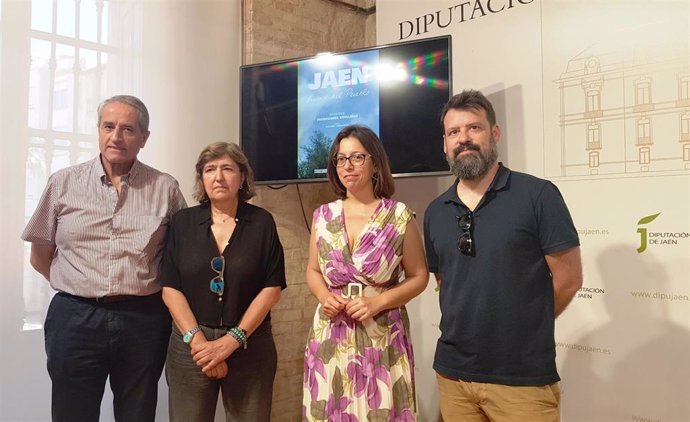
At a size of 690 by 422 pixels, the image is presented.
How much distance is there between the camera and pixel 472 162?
5.53ft

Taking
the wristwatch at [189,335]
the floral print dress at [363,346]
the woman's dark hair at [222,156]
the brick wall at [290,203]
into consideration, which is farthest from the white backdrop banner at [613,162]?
the wristwatch at [189,335]

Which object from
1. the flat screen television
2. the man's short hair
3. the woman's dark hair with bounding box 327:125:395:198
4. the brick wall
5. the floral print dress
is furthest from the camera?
the brick wall

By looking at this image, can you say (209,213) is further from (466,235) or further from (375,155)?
(466,235)

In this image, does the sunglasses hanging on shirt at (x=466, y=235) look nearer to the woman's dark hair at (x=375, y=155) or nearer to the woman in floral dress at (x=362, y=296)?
the woman in floral dress at (x=362, y=296)

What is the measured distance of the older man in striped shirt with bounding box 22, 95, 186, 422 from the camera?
1929mm

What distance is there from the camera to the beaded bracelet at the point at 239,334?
1894 mm

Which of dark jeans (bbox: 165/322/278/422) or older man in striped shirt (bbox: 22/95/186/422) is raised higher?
older man in striped shirt (bbox: 22/95/186/422)

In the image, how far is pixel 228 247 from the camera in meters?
1.97

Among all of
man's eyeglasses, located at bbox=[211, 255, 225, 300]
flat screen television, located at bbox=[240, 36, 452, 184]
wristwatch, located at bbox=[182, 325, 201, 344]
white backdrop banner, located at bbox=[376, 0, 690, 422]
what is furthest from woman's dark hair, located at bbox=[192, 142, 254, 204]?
white backdrop banner, located at bbox=[376, 0, 690, 422]

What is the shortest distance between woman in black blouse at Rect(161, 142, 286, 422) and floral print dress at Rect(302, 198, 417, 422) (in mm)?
208

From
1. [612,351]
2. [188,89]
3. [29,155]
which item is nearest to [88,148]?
[29,155]

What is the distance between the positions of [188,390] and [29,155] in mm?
1455

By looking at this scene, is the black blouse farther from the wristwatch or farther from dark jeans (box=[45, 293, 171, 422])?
dark jeans (box=[45, 293, 171, 422])

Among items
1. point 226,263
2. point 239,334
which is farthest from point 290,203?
point 239,334
